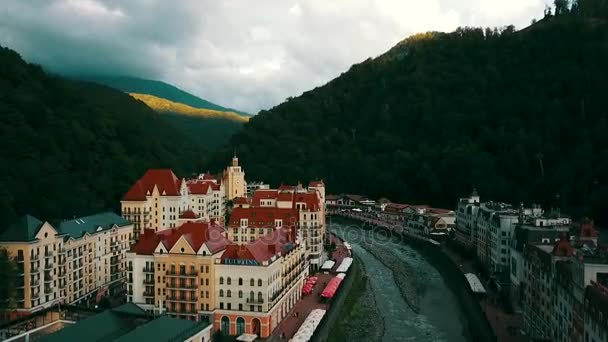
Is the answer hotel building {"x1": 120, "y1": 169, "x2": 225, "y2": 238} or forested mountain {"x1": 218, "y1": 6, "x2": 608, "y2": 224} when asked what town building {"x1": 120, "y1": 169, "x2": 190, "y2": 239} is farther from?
forested mountain {"x1": 218, "y1": 6, "x2": 608, "y2": 224}

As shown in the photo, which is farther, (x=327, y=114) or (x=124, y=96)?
(x=327, y=114)

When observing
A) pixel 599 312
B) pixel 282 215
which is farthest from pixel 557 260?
pixel 282 215

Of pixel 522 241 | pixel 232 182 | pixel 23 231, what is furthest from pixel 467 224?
pixel 23 231

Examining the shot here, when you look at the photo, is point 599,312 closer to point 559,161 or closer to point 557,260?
point 557,260

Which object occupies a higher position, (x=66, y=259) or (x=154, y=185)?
(x=154, y=185)

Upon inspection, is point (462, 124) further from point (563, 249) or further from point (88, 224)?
point (563, 249)

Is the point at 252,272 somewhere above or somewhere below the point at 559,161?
below

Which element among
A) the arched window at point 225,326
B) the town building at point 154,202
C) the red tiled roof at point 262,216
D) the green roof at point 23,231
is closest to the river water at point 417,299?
the red tiled roof at point 262,216

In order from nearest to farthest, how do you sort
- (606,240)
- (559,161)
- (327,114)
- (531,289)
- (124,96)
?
(531,289) < (606,240) < (559,161) < (124,96) < (327,114)
